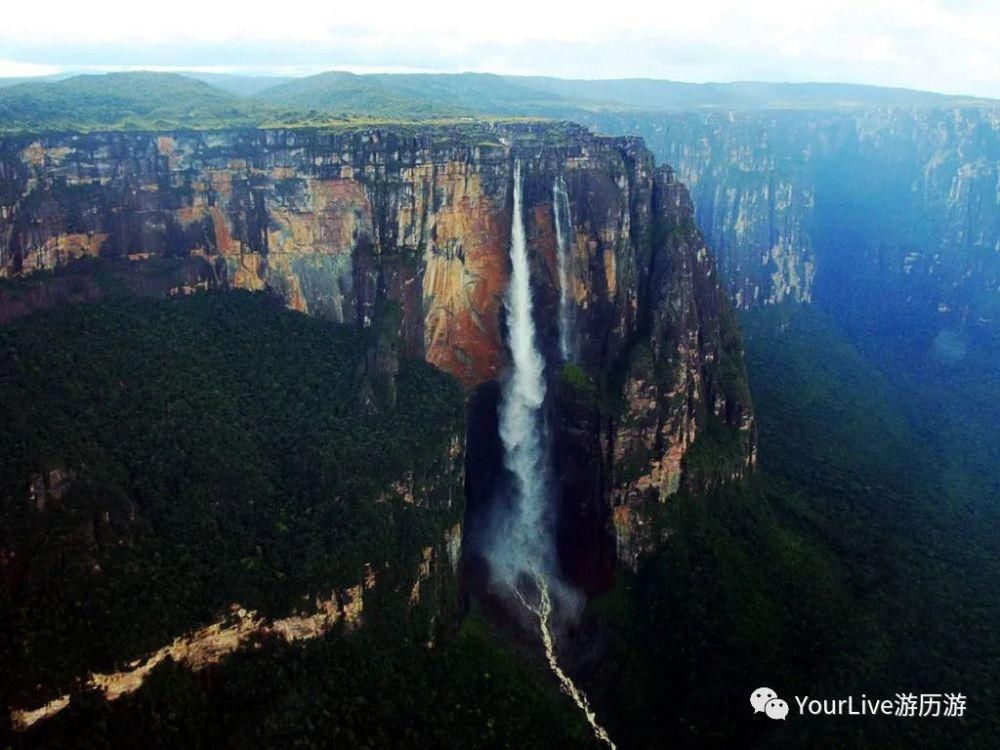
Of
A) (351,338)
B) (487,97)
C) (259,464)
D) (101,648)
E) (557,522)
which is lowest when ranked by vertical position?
(557,522)

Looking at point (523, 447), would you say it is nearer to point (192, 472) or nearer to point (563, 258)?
point (563, 258)

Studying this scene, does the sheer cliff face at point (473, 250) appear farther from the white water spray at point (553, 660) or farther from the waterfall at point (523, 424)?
the white water spray at point (553, 660)

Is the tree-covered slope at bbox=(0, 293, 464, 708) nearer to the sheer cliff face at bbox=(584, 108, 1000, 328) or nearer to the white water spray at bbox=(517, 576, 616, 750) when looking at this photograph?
the white water spray at bbox=(517, 576, 616, 750)

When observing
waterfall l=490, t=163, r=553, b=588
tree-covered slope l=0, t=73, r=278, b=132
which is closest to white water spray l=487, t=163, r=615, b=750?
waterfall l=490, t=163, r=553, b=588

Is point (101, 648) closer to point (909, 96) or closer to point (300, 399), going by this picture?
point (300, 399)

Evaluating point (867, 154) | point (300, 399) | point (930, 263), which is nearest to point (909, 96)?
point (867, 154)

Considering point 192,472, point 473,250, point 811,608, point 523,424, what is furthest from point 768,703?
point 473,250

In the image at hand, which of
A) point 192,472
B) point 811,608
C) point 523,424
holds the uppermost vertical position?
point 192,472
